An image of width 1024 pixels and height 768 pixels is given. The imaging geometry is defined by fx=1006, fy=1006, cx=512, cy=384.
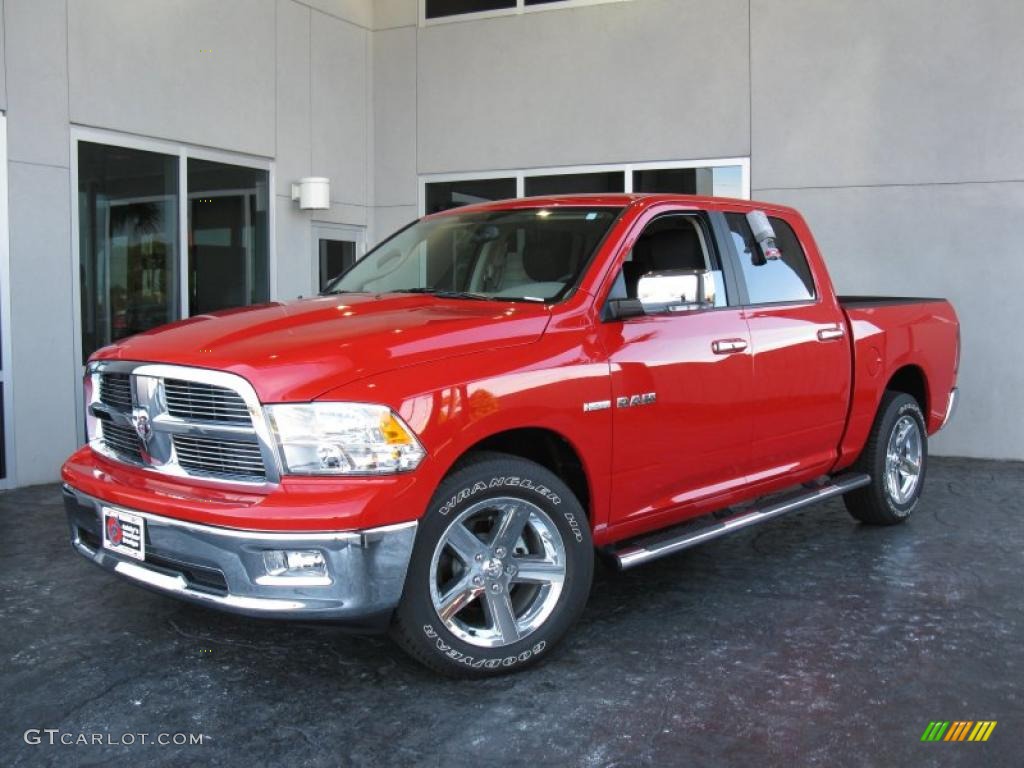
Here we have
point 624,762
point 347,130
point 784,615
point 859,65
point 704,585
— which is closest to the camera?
point 624,762

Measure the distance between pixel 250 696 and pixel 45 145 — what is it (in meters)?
5.73

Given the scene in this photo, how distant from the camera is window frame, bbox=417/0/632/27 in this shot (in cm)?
1042

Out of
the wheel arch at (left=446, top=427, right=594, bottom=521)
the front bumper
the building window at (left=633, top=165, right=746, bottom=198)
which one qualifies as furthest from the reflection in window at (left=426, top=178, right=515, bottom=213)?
the front bumper

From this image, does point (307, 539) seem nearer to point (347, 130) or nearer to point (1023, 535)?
point (1023, 535)

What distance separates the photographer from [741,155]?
9797 mm

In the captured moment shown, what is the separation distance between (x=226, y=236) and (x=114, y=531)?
628 cm

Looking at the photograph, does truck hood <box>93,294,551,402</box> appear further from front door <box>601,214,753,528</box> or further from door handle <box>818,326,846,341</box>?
door handle <box>818,326,846,341</box>

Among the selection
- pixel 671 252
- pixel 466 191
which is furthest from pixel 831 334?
pixel 466 191

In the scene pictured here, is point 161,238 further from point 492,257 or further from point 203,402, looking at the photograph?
point 203,402

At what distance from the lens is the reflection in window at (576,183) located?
10406mm

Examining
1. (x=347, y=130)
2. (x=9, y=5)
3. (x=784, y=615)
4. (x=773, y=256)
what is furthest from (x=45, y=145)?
(x=784, y=615)

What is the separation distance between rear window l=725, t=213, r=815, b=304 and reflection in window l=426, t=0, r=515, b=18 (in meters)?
6.16

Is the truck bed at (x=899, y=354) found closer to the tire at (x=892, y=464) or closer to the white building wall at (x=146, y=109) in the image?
the tire at (x=892, y=464)

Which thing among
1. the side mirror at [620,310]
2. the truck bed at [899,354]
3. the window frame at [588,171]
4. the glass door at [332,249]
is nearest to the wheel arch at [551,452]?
the side mirror at [620,310]
